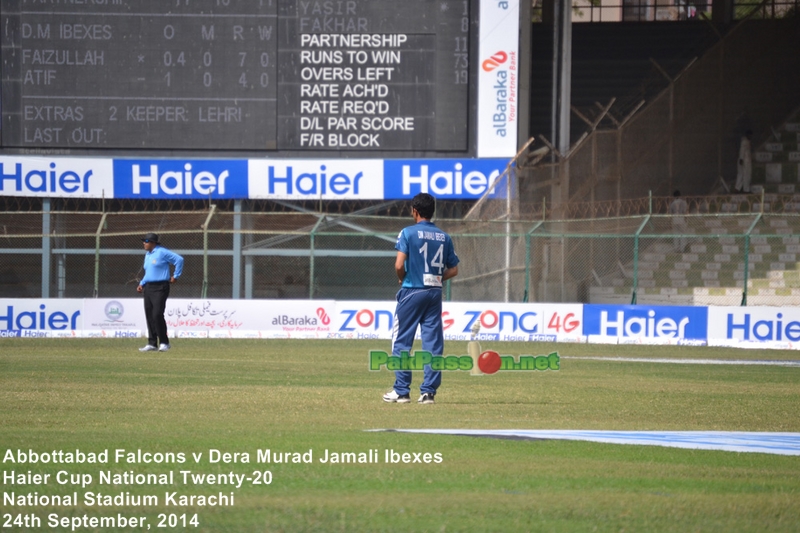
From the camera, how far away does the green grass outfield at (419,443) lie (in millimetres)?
4805

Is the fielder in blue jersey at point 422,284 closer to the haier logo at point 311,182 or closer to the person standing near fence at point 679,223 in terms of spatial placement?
the haier logo at point 311,182

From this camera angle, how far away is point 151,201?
27203 millimetres

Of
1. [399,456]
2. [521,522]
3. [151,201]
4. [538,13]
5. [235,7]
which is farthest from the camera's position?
[538,13]

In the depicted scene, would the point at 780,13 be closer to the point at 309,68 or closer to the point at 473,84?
the point at 473,84

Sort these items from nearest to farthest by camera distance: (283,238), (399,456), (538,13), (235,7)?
1. (399,456)
2. (235,7)
3. (283,238)
4. (538,13)

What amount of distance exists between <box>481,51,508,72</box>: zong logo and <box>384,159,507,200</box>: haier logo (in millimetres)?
2136

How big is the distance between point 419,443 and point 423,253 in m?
2.62

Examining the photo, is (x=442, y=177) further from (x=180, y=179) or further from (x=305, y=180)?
(x=180, y=179)

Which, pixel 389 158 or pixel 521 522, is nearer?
pixel 521 522

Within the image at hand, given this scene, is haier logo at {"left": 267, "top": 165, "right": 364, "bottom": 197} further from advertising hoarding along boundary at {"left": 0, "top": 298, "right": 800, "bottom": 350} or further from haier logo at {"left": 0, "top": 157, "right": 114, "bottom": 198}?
advertising hoarding along boundary at {"left": 0, "top": 298, "right": 800, "bottom": 350}

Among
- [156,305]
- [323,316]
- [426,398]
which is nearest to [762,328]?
[323,316]

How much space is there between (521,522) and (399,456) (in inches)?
Result: 64.0

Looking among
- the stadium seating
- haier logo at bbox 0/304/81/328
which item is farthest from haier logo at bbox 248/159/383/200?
the stadium seating

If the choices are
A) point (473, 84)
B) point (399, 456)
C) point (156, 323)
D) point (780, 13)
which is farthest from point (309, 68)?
point (780, 13)
